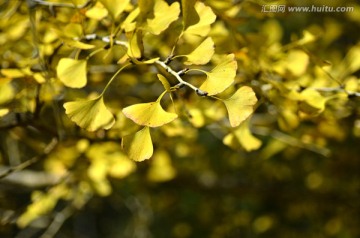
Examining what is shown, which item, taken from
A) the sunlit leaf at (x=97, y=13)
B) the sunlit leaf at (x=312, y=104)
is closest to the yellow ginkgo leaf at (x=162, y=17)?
the sunlit leaf at (x=97, y=13)

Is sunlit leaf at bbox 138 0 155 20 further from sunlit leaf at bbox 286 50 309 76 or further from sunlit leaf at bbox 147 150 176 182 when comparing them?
sunlit leaf at bbox 147 150 176 182

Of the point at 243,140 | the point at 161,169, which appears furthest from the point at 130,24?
the point at 161,169

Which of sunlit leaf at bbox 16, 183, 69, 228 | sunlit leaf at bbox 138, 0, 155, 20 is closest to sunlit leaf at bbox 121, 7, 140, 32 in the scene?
sunlit leaf at bbox 138, 0, 155, 20

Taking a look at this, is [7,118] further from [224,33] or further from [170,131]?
[224,33]

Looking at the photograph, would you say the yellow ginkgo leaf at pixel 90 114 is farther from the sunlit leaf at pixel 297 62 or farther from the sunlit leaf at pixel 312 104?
the sunlit leaf at pixel 297 62

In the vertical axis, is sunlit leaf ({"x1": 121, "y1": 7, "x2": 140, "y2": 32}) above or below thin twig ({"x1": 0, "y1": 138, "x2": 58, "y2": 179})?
above
